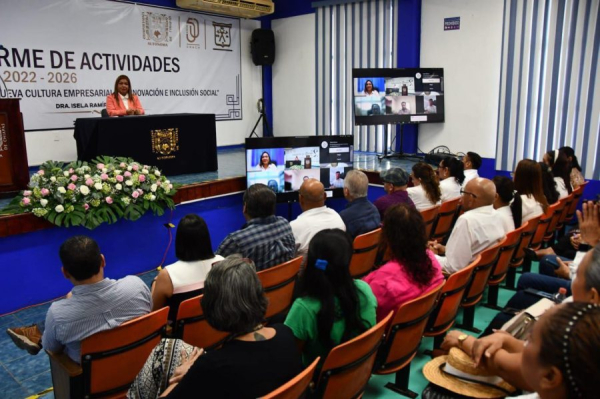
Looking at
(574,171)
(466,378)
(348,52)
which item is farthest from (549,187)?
(348,52)

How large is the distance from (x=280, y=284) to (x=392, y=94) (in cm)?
470

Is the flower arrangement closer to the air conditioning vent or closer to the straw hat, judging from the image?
the straw hat

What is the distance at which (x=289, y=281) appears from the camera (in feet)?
9.49

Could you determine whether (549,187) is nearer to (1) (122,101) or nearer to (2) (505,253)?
(2) (505,253)

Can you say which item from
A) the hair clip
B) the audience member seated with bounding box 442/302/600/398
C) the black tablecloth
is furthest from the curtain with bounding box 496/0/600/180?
the audience member seated with bounding box 442/302/600/398

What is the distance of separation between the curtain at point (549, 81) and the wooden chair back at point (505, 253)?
3442 millimetres

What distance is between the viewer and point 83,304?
2.10 m

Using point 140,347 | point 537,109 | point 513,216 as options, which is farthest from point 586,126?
point 140,347

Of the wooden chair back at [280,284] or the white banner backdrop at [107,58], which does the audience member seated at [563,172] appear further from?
the white banner backdrop at [107,58]

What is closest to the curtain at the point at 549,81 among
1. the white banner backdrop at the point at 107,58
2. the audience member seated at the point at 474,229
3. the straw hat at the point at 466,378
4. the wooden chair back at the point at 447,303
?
the audience member seated at the point at 474,229

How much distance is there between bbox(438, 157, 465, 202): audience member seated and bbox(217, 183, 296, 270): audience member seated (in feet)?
7.24

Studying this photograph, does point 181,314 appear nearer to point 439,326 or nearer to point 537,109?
point 439,326

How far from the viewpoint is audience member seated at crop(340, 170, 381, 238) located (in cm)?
A: 359

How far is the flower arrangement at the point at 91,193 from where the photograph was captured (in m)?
4.00
